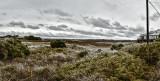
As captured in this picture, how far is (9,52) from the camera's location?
1266 cm

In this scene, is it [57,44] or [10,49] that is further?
[57,44]

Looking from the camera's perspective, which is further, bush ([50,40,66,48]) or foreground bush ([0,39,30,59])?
bush ([50,40,66,48])

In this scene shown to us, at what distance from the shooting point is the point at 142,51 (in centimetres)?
1209

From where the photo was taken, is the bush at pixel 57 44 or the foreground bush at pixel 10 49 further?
the bush at pixel 57 44

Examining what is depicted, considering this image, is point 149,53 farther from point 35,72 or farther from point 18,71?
point 18,71

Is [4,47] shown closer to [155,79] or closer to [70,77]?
[70,77]

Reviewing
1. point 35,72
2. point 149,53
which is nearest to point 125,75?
point 35,72

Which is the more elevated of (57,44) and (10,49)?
(10,49)

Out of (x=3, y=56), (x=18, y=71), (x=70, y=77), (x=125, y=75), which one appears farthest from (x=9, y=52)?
(x=125, y=75)

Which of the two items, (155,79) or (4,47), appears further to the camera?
(4,47)

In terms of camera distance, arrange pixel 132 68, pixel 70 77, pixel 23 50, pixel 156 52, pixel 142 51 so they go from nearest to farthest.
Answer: pixel 70 77
pixel 132 68
pixel 156 52
pixel 142 51
pixel 23 50

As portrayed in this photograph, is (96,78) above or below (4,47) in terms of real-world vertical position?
below

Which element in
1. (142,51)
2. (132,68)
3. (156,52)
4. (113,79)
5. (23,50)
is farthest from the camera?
(23,50)

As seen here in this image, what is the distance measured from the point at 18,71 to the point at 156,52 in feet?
31.6
